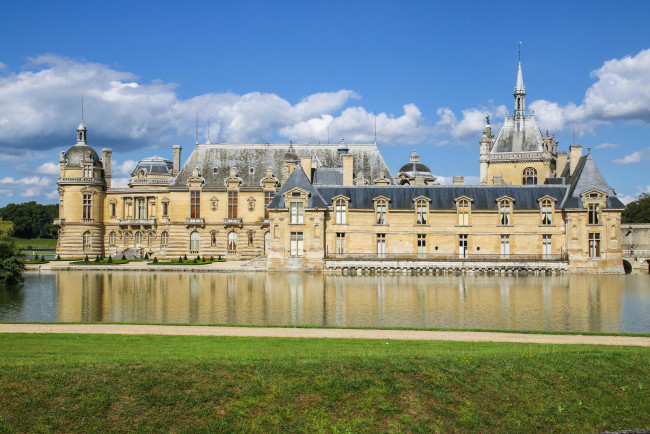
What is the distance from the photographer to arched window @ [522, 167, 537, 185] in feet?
219

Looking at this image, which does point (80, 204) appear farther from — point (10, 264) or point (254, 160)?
point (10, 264)

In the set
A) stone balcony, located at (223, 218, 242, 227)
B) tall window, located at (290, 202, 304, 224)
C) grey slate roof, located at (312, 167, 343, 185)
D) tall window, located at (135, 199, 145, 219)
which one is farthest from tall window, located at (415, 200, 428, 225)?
tall window, located at (135, 199, 145, 219)

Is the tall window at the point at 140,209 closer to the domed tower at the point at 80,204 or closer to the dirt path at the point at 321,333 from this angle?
the domed tower at the point at 80,204

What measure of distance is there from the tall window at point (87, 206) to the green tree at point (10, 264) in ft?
83.1

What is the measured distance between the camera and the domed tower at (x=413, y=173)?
6322 cm

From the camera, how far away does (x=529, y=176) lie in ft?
220

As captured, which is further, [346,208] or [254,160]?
[254,160]

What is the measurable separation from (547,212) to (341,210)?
1618 cm

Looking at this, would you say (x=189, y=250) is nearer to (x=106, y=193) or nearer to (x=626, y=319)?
(x=106, y=193)

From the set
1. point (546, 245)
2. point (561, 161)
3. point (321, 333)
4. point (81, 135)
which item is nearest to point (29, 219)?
point (81, 135)

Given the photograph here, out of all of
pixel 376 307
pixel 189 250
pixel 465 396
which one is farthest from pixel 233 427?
pixel 189 250

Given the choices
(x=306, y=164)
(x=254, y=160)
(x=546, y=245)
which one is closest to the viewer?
(x=546, y=245)

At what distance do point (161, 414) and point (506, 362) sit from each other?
24.6 feet

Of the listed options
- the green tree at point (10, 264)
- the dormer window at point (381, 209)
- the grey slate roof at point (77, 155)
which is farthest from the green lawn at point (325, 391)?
the grey slate roof at point (77, 155)
